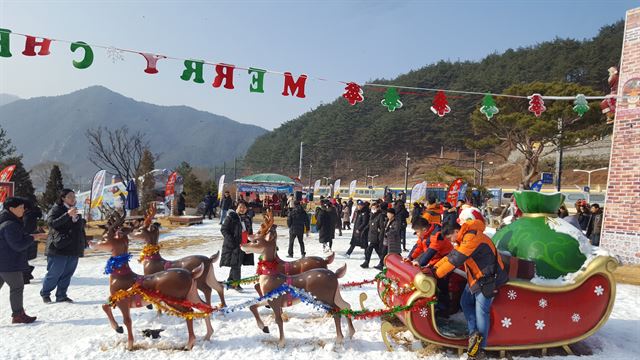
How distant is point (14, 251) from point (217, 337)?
10.0 ft

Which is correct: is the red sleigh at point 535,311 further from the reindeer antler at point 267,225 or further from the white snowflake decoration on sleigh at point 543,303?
the reindeer antler at point 267,225

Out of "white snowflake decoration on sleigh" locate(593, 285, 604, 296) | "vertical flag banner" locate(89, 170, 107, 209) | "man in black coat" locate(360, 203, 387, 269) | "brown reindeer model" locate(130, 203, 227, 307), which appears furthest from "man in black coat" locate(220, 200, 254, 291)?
"vertical flag banner" locate(89, 170, 107, 209)

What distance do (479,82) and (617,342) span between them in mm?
66614

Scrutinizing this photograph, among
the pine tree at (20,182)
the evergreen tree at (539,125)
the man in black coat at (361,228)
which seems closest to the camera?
the man in black coat at (361,228)

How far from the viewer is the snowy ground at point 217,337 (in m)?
4.84

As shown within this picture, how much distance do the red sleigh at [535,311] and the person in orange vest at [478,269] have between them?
0.45 ft

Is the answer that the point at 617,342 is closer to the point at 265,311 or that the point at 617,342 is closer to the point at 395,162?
the point at 265,311

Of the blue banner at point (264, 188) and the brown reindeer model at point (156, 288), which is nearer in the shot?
the brown reindeer model at point (156, 288)

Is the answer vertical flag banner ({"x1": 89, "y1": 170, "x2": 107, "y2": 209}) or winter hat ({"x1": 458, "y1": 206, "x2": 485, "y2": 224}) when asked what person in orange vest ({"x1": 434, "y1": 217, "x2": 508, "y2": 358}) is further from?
vertical flag banner ({"x1": 89, "y1": 170, "x2": 107, "y2": 209})

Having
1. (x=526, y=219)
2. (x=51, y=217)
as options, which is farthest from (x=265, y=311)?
(x=526, y=219)

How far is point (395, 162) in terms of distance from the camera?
75.3 m

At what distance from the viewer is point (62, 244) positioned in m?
6.49

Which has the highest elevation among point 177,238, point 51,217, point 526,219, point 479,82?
point 479,82

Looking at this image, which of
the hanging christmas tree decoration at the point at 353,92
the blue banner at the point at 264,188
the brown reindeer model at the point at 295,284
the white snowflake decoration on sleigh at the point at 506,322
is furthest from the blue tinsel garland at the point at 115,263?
the blue banner at the point at 264,188
